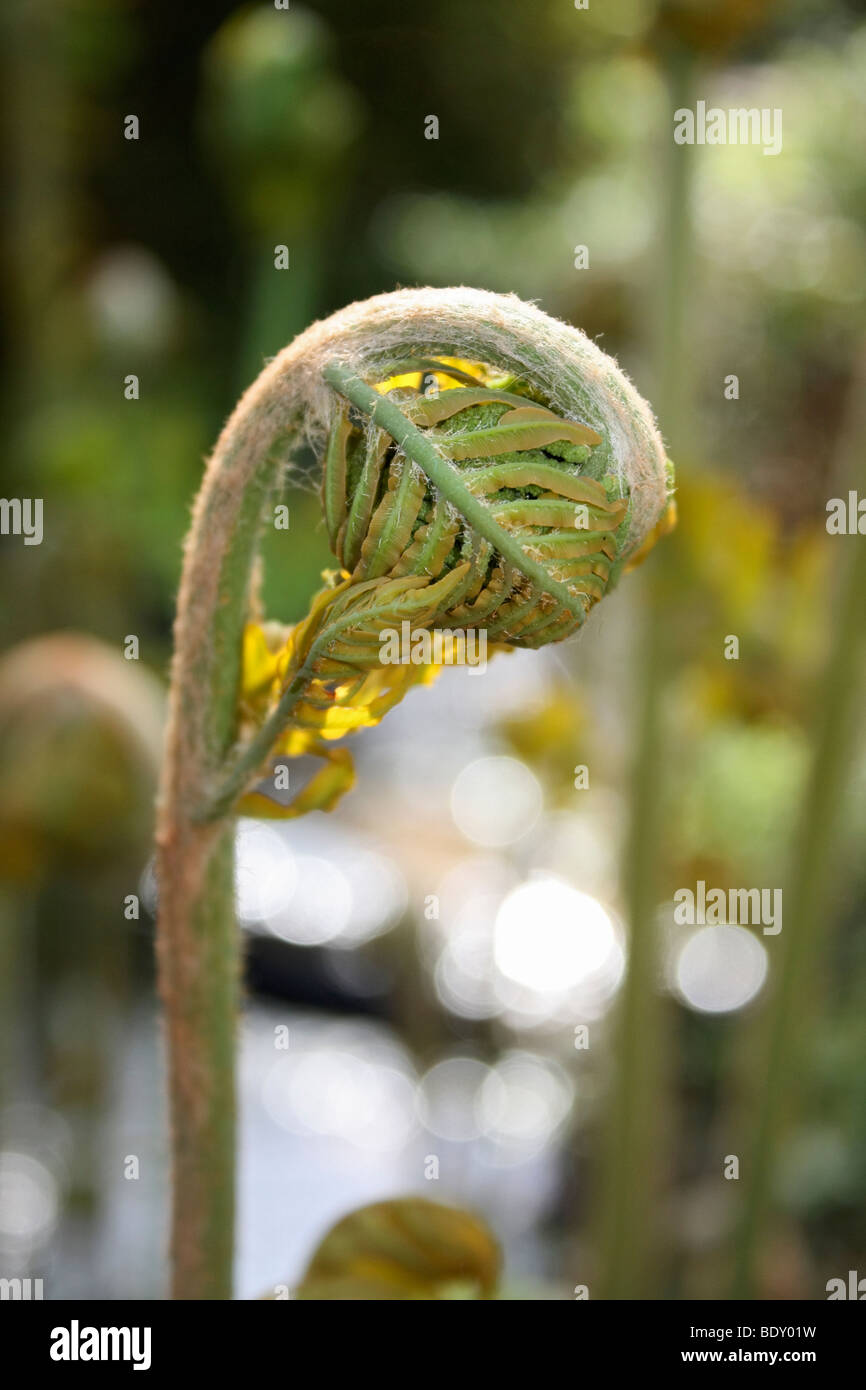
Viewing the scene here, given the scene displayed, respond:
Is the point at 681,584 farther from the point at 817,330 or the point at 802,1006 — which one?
the point at 817,330

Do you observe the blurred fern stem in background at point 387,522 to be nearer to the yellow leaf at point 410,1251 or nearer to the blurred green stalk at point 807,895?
the yellow leaf at point 410,1251

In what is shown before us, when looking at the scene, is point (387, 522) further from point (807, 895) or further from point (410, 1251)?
point (807, 895)

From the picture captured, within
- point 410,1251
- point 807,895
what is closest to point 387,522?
point 410,1251

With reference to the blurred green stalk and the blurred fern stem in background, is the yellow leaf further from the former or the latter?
the blurred green stalk

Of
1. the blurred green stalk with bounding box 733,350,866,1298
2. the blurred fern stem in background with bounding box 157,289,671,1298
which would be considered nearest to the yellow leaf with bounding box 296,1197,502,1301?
the blurred fern stem in background with bounding box 157,289,671,1298

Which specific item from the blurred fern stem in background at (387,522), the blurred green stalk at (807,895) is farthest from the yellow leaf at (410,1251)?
the blurred green stalk at (807,895)
